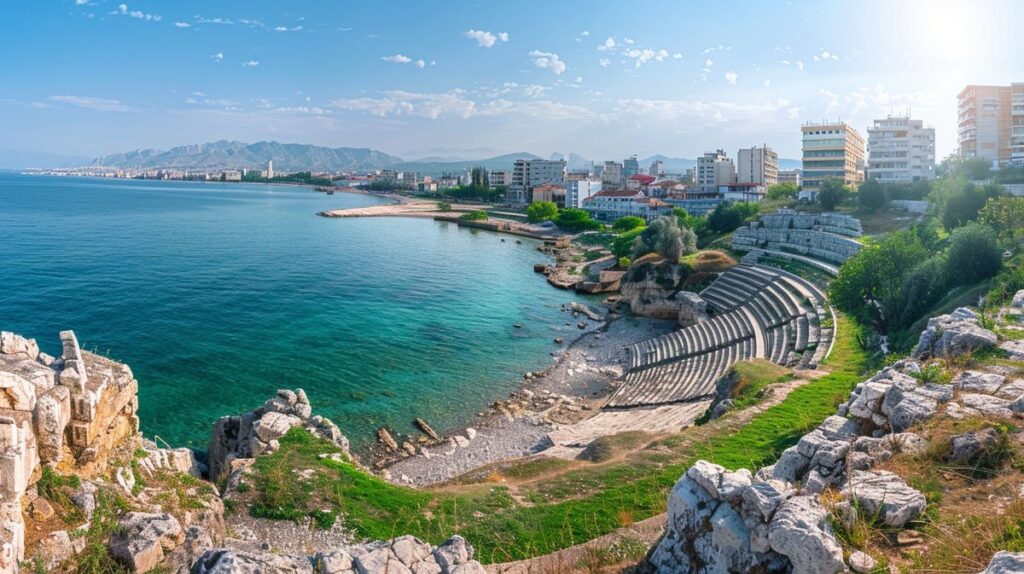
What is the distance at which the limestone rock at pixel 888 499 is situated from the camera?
7852mm

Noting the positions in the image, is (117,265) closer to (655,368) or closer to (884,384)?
(655,368)

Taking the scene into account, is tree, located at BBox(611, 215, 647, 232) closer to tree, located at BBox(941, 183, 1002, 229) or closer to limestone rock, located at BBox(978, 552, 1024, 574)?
tree, located at BBox(941, 183, 1002, 229)

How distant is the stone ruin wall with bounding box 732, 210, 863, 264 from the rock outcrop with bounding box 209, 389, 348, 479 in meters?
36.0

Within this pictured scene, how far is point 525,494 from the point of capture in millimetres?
15938

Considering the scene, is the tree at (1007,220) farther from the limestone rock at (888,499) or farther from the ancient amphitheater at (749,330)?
the limestone rock at (888,499)

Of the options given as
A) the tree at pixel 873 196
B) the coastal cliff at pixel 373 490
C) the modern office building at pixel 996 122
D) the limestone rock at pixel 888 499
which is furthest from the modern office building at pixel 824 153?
the limestone rock at pixel 888 499

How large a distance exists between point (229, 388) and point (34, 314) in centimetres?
2134

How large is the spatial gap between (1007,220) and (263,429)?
32.9 m

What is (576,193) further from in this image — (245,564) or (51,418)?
(245,564)

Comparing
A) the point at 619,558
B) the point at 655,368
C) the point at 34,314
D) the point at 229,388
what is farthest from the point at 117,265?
the point at 619,558

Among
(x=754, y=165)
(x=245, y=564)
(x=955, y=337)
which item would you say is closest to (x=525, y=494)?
(x=245, y=564)

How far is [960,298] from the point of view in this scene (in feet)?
74.3

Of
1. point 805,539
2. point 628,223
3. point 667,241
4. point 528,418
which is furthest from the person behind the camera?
point 628,223

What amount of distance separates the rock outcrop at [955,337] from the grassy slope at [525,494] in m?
3.30
